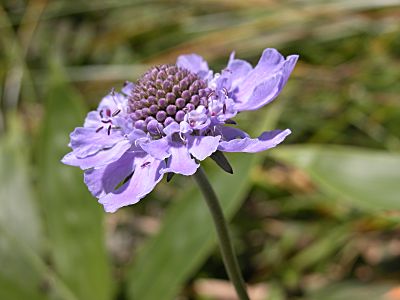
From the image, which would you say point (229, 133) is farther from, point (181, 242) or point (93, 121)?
point (181, 242)

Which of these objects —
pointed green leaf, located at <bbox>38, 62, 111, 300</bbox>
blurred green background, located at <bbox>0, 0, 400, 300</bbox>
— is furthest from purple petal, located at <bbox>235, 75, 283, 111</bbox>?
pointed green leaf, located at <bbox>38, 62, 111, 300</bbox>

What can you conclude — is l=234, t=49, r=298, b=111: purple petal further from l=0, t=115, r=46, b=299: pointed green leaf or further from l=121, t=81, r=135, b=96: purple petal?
l=0, t=115, r=46, b=299: pointed green leaf

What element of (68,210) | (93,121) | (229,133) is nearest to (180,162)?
(229,133)

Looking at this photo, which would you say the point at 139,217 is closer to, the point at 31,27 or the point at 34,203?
the point at 34,203

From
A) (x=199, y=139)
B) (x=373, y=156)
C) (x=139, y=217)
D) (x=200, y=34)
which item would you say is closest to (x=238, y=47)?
(x=200, y=34)

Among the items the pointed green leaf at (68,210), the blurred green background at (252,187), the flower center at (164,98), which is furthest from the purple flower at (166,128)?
the pointed green leaf at (68,210)

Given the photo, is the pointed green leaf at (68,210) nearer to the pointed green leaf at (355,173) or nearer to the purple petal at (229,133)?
the pointed green leaf at (355,173)
